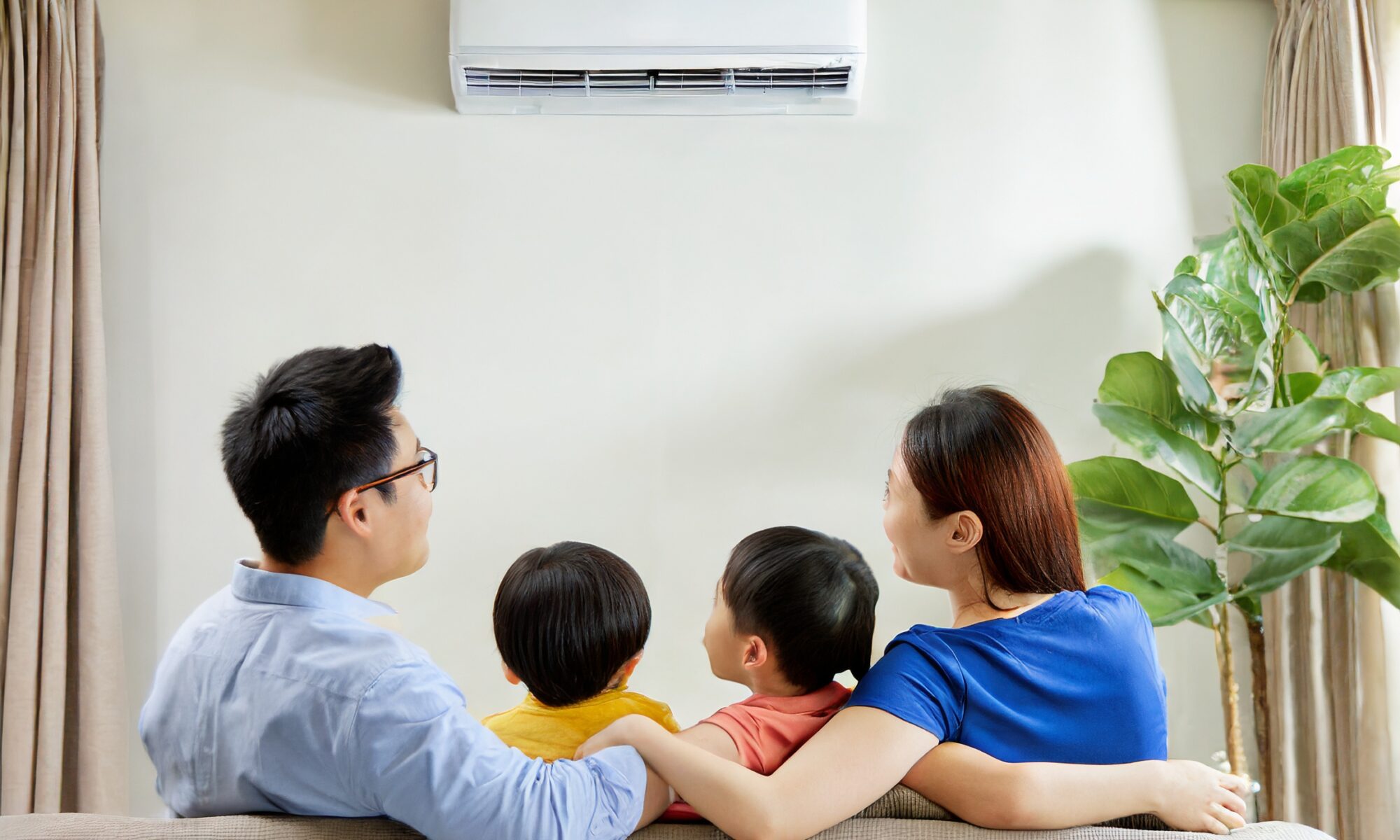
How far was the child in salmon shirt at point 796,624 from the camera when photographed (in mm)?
1245

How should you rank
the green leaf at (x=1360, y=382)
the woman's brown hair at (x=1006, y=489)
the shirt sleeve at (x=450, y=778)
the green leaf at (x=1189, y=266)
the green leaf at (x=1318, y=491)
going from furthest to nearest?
the green leaf at (x=1189, y=266), the green leaf at (x=1360, y=382), the green leaf at (x=1318, y=491), the woman's brown hair at (x=1006, y=489), the shirt sleeve at (x=450, y=778)

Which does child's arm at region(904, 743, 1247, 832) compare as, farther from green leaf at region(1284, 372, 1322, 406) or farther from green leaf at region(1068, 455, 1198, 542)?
green leaf at region(1284, 372, 1322, 406)

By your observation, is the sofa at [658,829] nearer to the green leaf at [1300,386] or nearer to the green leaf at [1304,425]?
the green leaf at [1304,425]

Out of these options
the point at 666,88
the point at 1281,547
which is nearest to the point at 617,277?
the point at 666,88

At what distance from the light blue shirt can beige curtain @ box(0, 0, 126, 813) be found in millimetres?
1552

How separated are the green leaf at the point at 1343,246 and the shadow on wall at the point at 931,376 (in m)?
0.50

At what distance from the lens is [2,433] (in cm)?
233

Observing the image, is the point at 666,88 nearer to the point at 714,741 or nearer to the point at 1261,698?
the point at 714,741

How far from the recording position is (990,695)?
1070 millimetres

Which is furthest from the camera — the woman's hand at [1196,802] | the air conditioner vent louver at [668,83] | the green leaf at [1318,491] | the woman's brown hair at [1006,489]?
the air conditioner vent louver at [668,83]

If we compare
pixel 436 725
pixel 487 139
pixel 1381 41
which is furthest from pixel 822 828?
pixel 1381 41

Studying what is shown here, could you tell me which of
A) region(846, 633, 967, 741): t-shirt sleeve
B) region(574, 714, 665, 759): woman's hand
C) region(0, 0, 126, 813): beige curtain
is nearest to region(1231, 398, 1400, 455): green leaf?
region(846, 633, 967, 741): t-shirt sleeve

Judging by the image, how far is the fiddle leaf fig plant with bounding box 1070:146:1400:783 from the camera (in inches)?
82.9

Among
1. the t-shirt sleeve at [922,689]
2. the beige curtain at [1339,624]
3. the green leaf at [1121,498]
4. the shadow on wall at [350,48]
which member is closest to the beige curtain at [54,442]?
the shadow on wall at [350,48]
